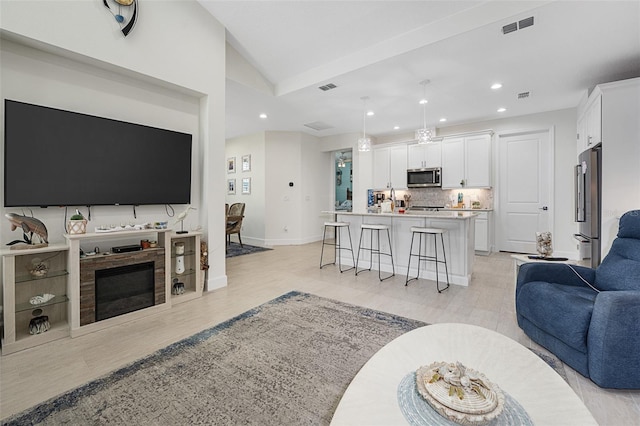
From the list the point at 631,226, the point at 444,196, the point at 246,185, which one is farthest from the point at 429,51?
the point at 246,185

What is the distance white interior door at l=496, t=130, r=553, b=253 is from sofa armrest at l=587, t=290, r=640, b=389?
472 centimetres

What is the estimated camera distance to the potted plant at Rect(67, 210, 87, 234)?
2.37 metres

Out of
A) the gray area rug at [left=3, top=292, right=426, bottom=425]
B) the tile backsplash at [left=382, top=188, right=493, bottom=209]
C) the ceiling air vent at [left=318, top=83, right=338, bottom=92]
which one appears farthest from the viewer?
the tile backsplash at [left=382, top=188, right=493, bottom=209]

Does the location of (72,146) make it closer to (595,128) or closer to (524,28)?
(524,28)

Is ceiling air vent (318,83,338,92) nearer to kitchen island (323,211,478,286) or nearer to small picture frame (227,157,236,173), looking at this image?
kitchen island (323,211,478,286)

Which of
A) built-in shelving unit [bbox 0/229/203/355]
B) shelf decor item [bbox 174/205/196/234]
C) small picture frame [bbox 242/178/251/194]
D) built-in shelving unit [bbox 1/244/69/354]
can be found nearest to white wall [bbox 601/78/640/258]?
shelf decor item [bbox 174/205/196/234]

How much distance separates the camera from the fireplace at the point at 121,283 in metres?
2.40

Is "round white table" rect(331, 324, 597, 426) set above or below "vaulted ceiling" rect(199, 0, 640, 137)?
below

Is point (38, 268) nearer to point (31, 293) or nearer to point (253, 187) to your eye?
point (31, 293)

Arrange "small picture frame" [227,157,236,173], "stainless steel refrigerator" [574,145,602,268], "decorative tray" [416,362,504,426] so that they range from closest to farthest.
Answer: "decorative tray" [416,362,504,426], "stainless steel refrigerator" [574,145,602,268], "small picture frame" [227,157,236,173]

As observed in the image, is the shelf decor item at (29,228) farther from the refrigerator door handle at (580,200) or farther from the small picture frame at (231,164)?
the refrigerator door handle at (580,200)

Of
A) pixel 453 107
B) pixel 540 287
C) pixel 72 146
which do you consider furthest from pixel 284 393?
pixel 453 107

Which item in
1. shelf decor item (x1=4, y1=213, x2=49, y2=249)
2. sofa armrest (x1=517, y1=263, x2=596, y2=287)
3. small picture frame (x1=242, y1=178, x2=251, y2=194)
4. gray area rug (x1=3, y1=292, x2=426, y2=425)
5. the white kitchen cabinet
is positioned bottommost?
gray area rug (x1=3, y1=292, x2=426, y2=425)

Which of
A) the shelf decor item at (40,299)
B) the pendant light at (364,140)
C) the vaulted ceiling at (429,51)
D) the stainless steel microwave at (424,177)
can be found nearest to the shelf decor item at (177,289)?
the shelf decor item at (40,299)
